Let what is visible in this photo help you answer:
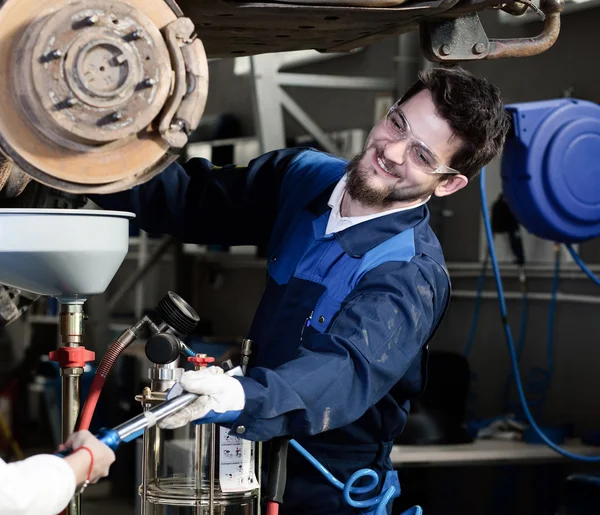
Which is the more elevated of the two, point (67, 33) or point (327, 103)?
point (327, 103)

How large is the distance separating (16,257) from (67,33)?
309mm

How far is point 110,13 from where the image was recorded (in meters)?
1.03

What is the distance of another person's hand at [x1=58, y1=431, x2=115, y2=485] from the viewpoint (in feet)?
3.20

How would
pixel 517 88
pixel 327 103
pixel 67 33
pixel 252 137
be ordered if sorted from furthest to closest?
pixel 252 137, pixel 327 103, pixel 517 88, pixel 67 33

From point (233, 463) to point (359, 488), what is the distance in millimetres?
261

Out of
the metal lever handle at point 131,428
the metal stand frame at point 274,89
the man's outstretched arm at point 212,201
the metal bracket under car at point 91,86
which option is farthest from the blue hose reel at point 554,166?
the metal stand frame at point 274,89

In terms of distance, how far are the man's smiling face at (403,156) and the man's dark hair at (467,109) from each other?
2cm

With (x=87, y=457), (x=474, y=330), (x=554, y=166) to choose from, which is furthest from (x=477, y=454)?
(x=87, y=457)

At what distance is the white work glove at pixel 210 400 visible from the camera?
1.04 metres

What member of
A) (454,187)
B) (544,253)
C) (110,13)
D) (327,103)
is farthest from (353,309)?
(327,103)

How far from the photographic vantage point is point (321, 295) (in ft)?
4.92

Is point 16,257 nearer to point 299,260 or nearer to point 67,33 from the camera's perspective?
point 67,33

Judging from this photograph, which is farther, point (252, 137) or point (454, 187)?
point (252, 137)

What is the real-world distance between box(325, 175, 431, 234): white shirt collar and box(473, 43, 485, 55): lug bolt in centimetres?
27
